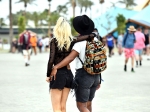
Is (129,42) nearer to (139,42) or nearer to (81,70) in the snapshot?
(139,42)

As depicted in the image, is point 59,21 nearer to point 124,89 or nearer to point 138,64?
point 124,89

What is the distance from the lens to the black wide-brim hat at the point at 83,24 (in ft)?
20.5

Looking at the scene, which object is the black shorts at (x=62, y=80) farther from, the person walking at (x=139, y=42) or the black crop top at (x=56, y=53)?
the person walking at (x=139, y=42)

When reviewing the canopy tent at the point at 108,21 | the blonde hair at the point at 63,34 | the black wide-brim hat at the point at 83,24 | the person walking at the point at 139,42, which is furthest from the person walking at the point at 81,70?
the canopy tent at the point at 108,21

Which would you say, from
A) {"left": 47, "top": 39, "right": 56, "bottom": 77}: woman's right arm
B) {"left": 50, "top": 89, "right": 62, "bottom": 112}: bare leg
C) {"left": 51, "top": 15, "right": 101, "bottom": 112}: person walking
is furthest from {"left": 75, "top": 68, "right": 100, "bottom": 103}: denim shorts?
{"left": 47, "top": 39, "right": 56, "bottom": 77}: woman's right arm

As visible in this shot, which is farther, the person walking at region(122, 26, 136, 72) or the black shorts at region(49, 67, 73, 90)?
the person walking at region(122, 26, 136, 72)

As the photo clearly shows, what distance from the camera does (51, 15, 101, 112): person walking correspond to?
621cm

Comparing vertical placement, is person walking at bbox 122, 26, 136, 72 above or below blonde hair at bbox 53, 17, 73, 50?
below

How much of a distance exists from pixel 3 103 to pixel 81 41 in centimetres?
373

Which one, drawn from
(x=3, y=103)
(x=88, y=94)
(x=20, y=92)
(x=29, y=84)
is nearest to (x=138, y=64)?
(x=29, y=84)

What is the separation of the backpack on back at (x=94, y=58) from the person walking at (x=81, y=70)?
0.21 ft

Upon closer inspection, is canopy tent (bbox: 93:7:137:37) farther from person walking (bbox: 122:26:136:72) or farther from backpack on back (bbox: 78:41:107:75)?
backpack on back (bbox: 78:41:107:75)

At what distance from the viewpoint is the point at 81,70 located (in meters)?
6.35

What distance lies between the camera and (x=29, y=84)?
1338 centimetres
